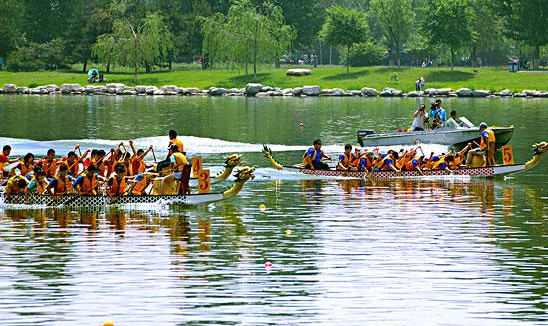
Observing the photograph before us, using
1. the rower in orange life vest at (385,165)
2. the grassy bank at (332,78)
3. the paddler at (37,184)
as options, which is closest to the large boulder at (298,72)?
the grassy bank at (332,78)

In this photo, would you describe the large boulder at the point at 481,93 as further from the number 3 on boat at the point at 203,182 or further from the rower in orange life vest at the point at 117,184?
the rower in orange life vest at the point at 117,184

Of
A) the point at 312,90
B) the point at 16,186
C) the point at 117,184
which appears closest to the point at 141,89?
the point at 312,90

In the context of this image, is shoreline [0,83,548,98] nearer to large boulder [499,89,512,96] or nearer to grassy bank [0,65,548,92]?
large boulder [499,89,512,96]

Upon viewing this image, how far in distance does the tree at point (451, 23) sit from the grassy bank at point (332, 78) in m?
3.66

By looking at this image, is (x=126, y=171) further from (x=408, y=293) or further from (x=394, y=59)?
(x=394, y=59)

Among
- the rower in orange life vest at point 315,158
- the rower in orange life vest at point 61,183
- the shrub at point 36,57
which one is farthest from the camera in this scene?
the shrub at point 36,57

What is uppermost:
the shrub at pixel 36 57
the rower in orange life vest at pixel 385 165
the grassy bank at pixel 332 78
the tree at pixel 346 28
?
the tree at pixel 346 28

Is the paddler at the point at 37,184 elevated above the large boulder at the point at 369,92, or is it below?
below

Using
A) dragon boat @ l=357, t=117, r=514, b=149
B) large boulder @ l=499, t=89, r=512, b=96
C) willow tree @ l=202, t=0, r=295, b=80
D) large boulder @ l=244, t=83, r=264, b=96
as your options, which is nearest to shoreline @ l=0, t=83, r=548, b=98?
large boulder @ l=244, t=83, r=264, b=96

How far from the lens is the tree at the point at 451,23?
140m

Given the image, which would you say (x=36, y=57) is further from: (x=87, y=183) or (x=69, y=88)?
(x=87, y=183)

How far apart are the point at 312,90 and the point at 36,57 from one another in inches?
1643

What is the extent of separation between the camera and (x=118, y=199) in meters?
38.6

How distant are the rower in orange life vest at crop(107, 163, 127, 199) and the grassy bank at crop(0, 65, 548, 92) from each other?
93536mm
